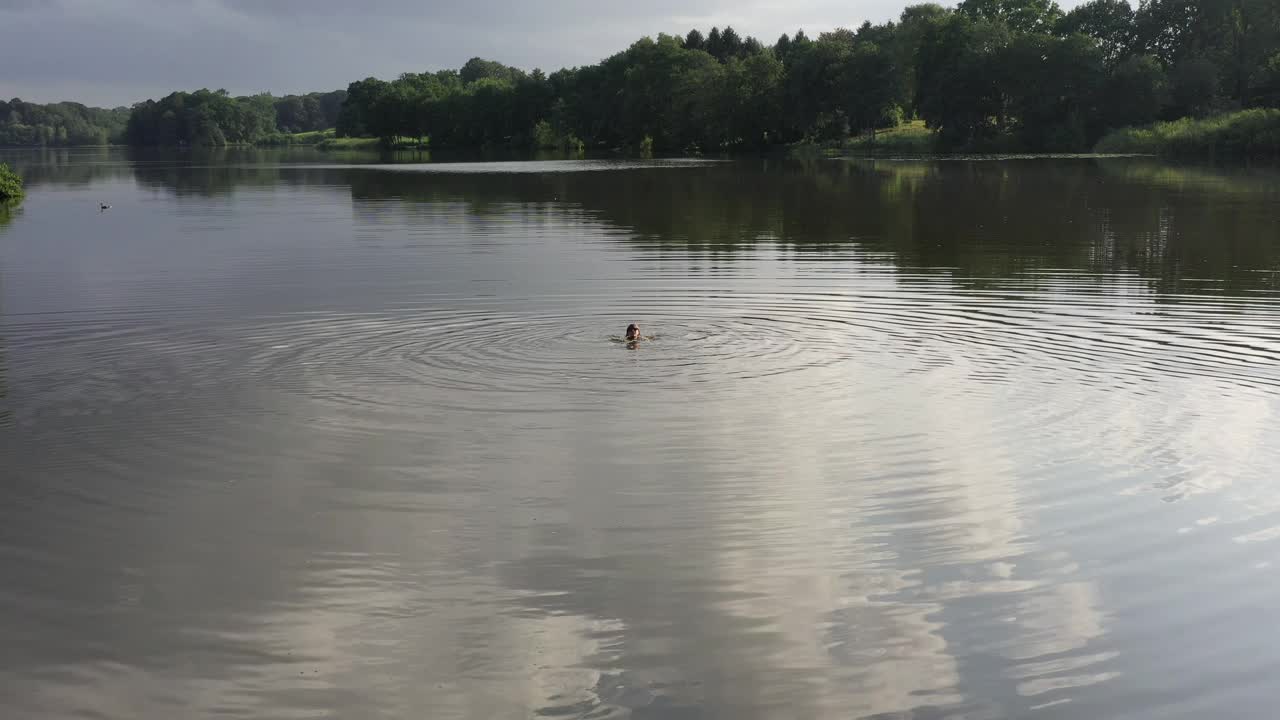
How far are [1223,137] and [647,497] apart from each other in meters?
93.7

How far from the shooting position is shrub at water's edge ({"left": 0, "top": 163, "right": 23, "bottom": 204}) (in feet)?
193

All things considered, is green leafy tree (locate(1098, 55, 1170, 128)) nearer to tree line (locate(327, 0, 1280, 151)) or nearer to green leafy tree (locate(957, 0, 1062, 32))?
tree line (locate(327, 0, 1280, 151))

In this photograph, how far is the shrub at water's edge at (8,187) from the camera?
58.8 meters

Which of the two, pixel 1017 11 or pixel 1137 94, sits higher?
pixel 1017 11

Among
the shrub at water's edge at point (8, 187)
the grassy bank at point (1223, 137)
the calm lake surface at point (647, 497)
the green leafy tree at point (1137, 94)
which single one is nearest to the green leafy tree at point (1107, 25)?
the green leafy tree at point (1137, 94)

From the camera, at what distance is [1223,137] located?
297 feet

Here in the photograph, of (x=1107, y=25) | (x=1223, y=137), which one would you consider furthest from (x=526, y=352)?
(x=1107, y=25)

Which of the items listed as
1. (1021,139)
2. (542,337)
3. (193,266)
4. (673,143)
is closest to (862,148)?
(1021,139)

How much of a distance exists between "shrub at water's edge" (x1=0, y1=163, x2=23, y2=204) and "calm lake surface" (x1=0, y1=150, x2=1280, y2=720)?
3904cm

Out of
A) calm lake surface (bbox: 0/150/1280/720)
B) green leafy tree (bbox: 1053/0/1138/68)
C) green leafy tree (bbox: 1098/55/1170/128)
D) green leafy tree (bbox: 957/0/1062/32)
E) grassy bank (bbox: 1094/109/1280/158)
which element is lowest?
calm lake surface (bbox: 0/150/1280/720)

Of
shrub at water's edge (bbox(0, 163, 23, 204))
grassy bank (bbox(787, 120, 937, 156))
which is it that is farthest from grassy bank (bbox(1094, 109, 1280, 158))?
shrub at water's edge (bbox(0, 163, 23, 204))

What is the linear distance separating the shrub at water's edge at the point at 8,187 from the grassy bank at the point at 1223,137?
80.7 m

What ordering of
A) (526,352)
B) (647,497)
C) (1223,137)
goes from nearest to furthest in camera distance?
(647,497)
(526,352)
(1223,137)

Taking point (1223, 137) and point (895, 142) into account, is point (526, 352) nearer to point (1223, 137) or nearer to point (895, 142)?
point (1223, 137)
